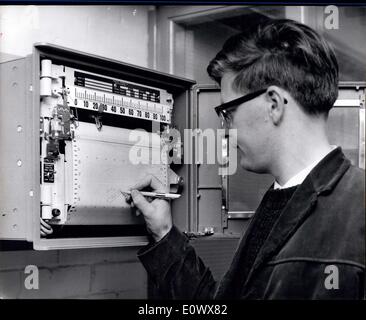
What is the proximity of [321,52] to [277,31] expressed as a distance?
0.14 meters

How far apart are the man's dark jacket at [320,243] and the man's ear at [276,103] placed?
196mm

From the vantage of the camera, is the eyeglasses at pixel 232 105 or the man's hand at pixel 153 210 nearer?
the eyeglasses at pixel 232 105

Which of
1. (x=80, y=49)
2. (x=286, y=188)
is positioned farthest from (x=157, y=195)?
(x=80, y=49)

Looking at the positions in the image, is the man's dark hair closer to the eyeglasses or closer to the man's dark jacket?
the eyeglasses

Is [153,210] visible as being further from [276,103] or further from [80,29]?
[80,29]

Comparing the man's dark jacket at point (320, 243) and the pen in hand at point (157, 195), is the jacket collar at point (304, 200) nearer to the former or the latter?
the man's dark jacket at point (320, 243)

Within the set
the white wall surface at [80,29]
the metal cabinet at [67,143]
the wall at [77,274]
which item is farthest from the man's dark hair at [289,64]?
the wall at [77,274]

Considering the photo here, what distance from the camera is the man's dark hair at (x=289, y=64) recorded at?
1.65 metres

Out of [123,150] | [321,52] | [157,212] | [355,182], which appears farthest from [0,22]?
[355,182]

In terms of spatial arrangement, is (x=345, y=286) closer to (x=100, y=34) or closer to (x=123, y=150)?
(x=123, y=150)

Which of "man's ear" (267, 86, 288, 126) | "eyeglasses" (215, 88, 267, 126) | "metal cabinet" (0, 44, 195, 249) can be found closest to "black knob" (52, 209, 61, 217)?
"metal cabinet" (0, 44, 195, 249)

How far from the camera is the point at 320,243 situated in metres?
1.50

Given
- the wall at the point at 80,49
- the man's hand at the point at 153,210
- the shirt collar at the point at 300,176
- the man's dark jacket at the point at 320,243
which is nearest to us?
the man's dark jacket at the point at 320,243

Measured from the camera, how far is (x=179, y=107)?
83.0 inches
